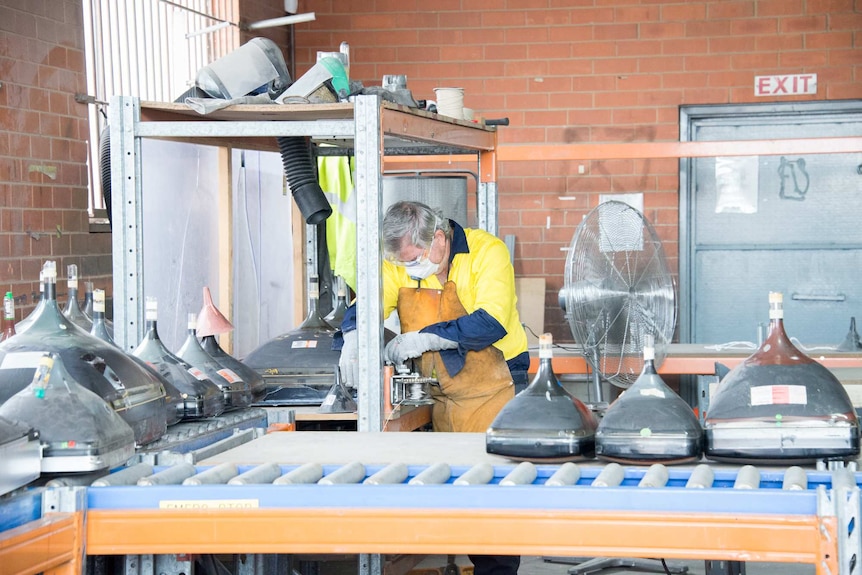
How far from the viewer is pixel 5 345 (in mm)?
2449

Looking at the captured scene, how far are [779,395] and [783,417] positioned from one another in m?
0.05

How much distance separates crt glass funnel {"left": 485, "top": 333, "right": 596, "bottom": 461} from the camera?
2.27 m

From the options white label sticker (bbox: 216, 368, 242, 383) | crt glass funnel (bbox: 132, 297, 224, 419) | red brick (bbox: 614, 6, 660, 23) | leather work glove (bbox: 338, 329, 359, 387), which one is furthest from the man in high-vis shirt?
red brick (bbox: 614, 6, 660, 23)

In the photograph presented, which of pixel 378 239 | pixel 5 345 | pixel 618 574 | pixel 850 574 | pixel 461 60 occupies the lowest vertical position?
pixel 618 574

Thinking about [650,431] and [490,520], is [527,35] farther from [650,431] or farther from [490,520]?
[490,520]

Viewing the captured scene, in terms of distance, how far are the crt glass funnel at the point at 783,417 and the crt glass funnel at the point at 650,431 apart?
50 mm

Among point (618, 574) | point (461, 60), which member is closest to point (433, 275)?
point (618, 574)

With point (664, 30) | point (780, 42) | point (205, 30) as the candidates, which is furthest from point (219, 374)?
point (780, 42)

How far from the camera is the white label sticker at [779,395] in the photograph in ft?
7.11

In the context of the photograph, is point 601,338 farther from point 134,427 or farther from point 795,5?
point 795,5

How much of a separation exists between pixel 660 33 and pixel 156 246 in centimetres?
398

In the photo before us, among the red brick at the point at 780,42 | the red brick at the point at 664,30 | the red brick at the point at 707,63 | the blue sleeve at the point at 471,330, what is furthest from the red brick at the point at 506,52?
the blue sleeve at the point at 471,330

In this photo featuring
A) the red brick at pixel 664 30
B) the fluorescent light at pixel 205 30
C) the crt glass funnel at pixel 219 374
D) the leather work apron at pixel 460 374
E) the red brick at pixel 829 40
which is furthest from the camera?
the red brick at pixel 664 30

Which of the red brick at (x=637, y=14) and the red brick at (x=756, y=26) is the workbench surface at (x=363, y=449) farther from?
the red brick at (x=756, y=26)
